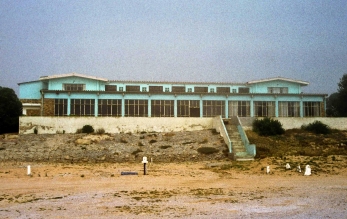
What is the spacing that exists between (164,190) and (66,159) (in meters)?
20.6

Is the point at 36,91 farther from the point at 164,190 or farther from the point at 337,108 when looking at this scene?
the point at 337,108

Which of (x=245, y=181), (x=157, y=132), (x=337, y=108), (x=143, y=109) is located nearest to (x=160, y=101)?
(x=143, y=109)

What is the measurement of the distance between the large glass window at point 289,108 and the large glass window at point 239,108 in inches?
201

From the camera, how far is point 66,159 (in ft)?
127

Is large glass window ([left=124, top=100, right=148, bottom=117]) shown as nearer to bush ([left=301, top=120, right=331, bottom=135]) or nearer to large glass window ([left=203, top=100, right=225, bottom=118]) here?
large glass window ([left=203, top=100, right=225, bottom=118])

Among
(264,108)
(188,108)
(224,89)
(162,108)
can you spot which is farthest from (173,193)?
(224,89)

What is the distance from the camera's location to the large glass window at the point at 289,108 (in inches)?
2232

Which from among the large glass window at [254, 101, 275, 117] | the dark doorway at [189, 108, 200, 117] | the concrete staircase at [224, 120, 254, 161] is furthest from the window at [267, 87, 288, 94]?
the concrete staircase at [224, 120, 254, 161]

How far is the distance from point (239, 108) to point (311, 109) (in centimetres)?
1149

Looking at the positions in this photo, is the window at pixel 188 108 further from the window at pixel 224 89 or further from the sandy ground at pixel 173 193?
the sandy ground at pixel 173 193

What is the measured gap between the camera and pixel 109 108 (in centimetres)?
5319

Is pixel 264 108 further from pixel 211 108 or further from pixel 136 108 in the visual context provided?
pixel 136 108

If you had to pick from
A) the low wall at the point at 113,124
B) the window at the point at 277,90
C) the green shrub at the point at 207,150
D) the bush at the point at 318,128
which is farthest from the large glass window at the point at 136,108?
the bush at the point at 318,128

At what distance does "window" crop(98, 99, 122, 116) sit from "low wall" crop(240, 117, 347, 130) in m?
17.7
